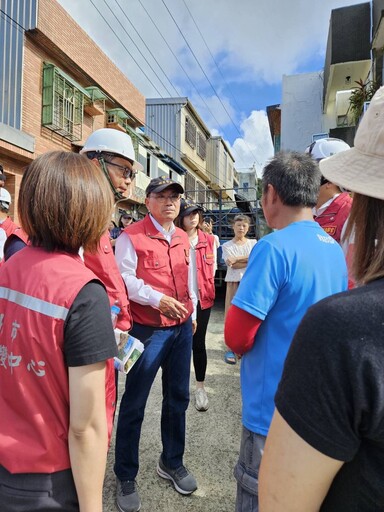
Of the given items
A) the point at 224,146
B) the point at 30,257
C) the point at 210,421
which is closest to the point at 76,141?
the point at 210,421

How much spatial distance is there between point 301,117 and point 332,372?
14295mm

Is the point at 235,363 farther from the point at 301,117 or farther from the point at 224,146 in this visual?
the point at 224,146

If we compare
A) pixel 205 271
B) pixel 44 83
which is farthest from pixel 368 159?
pixel 44 83

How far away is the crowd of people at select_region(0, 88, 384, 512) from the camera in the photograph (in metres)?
0.56

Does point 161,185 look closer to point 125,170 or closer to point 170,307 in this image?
point 125,170

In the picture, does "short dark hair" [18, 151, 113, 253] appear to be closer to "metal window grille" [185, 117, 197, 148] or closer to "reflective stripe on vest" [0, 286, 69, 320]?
"reflective stripe on vest" [0, 286, 69, 320]

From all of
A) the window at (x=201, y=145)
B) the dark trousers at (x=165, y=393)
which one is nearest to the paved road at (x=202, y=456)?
the dark trousers at (x=165, y=393)

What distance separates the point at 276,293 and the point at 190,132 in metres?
27.4

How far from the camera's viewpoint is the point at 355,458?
0.59 m

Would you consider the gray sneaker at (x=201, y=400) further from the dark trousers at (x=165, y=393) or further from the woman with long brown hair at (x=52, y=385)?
the woman with long brown hair at (x=52, y=385)

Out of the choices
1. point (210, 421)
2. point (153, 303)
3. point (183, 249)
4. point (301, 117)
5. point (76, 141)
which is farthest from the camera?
point (301, 117)

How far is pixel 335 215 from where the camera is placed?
90.9 inches

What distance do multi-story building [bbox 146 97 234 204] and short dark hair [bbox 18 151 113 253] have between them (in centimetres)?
1996

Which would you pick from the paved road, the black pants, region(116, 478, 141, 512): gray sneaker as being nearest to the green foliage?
the black pants
